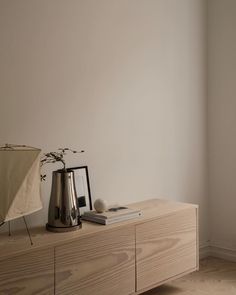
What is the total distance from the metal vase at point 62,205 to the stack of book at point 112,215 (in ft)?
0.41

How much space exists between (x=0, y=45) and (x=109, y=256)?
1227mm

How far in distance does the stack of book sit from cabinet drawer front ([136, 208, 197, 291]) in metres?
0.08

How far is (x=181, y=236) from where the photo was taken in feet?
8.77

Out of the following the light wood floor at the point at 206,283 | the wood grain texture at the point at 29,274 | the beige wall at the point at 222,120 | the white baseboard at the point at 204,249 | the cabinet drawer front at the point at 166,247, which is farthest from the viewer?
the white baseboard at the point at 204,249

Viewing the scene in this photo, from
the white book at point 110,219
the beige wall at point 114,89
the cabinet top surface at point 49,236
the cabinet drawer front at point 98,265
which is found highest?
the beige wall at point 114,89

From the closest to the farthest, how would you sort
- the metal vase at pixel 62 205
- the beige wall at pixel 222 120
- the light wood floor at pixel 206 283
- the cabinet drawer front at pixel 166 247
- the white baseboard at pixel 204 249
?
the metal vase at pixel 62 205 < the cabinet drawer front at pixel 166 247 < the light wood floor at pixel 206 283 < the beige wall at pixel 222 120 < the white baseboard at pixel 204 249

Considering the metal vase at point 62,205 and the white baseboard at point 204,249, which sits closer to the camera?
the metal vase at point 62,205

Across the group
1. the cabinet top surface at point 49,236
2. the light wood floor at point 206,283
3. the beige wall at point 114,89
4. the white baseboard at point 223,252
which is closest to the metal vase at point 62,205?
the cabinet top surface at point 49,236

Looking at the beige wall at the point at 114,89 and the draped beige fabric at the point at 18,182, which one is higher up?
the beige wall at the point at 114,89

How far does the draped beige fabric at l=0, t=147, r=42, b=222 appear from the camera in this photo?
1.85m

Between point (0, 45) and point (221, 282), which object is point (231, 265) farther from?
point (0, 45)

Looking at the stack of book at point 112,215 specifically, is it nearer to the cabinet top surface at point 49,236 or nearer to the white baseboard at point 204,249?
the cabinet top surface at point 49,236

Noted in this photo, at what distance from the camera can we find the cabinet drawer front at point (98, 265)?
6.64 feet

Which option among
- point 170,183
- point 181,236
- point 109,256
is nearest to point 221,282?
point 181,236
